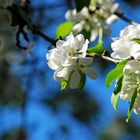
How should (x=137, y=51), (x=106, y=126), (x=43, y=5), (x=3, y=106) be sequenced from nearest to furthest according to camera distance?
(x=137, y=51) < (x=43, y=5) < (x=3, y=106) < (x=106, y=126)

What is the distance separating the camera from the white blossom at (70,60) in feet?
3.61

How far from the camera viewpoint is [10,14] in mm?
1487

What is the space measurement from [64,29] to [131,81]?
0.64 metres

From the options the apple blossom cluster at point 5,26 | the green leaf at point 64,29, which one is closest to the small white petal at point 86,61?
the apple blossom cluster at point 5,26

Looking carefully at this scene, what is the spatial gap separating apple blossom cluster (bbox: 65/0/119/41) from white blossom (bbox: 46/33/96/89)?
0.58 m

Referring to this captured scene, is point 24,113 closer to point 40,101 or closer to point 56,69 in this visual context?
point 56,69

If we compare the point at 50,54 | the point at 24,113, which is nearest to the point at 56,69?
the point at 50,54

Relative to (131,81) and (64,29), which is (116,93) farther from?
(64,29)

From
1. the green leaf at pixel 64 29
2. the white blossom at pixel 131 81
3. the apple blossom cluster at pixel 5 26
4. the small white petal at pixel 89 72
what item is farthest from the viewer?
the green leaf at pixel 64 29

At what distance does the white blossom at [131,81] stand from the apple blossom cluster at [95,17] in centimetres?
66

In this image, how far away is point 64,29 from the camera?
1.65m

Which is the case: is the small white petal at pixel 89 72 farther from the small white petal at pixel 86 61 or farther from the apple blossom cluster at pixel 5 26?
the apple blossom cluster at pixel 5 26

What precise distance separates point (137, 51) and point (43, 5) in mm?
1555

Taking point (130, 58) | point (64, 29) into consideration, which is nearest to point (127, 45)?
point (130, 58)
